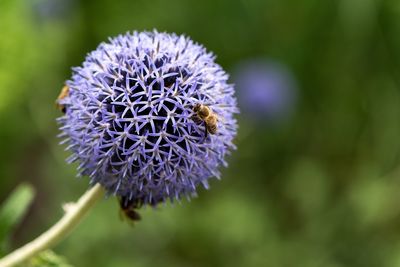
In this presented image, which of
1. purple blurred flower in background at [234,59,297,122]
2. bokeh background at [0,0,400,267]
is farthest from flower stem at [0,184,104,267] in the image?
purple blurred flower in background at [234,59,297,122]

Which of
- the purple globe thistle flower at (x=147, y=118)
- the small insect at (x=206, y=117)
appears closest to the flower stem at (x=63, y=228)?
the purple globe thistle flower at (x=147, y=118)

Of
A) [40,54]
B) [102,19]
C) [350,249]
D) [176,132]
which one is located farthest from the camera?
[102,19]

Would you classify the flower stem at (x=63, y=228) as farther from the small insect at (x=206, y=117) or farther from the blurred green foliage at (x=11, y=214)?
the small insect at (x=206, y=117)

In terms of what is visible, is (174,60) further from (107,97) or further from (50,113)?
(50,113)

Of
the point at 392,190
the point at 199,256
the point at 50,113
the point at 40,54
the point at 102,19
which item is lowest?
the point at 199,256

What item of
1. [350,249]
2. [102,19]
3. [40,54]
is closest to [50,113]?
[40,54]

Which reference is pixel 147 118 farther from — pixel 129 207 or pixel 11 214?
pixel 11 214
